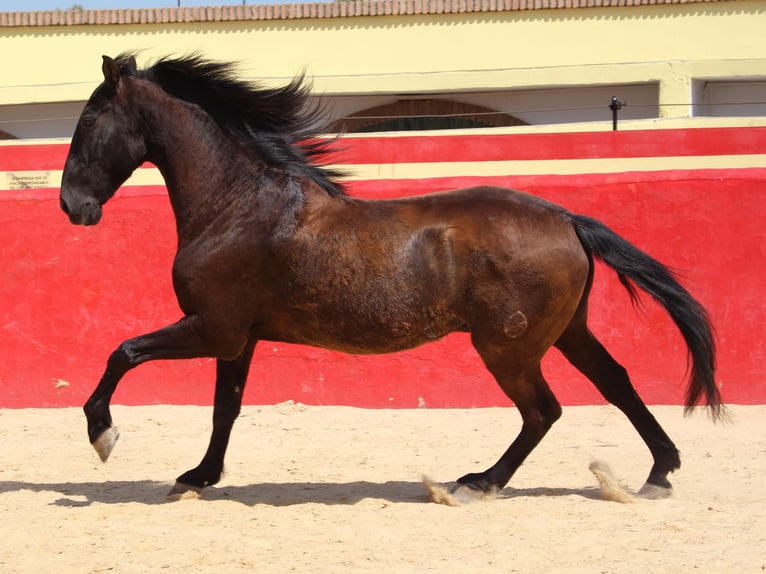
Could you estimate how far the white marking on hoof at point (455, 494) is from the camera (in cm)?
544

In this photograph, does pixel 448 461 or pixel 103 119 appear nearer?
pixel 103 119

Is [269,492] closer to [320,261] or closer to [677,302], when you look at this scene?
[320,261]

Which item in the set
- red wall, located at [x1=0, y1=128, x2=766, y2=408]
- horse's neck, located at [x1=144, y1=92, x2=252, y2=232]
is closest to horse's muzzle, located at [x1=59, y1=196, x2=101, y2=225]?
horse's neck, located at [x1=144, y1=92, x2=252, y2=232]

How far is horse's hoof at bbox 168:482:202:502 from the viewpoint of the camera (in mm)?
5602

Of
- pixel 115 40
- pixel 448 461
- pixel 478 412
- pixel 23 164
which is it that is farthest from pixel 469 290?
pixel 115 40

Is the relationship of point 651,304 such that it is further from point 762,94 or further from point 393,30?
point 393,30

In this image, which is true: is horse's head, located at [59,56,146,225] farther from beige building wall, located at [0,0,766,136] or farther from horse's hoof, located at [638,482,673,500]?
beige building wall, located at [0,0,766,136]

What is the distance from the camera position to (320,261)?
5.43 metres

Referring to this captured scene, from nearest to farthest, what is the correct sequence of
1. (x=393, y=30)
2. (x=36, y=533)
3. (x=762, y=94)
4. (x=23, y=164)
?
(x=36, y=533), (x=23, y=164), (x=762, y=94), (x=393, y=30)

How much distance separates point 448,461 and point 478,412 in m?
1.40

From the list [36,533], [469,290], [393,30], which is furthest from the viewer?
[393,30]

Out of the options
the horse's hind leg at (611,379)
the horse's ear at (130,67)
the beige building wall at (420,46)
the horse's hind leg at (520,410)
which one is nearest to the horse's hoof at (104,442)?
the horse's hind leg at (520,410)

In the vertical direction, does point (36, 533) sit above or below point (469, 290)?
below

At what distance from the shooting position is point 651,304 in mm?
7906
